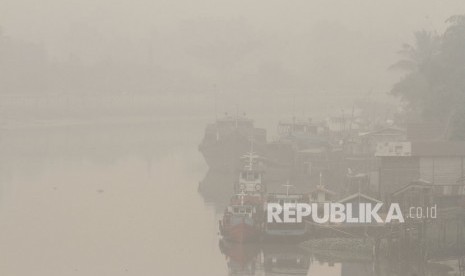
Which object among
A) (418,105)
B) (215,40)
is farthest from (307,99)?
(418,105)

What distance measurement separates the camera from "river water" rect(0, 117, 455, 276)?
87.7ft

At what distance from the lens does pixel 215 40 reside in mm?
111688

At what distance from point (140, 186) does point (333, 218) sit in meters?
13.5

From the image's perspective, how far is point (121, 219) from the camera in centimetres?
3294

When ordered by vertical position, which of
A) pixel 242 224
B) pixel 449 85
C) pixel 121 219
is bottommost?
pixel 242 224

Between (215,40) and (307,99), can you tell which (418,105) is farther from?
(215,40)

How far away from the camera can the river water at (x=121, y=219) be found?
26.7 m

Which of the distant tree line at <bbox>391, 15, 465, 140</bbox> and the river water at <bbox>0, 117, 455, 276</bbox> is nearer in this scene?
the river water at <bbox>0, 117, 455, 276</bbox>

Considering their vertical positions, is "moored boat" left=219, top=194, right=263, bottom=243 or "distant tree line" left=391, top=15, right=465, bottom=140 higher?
"distant tree line" left=391, top=15, right=465, bottom=140
